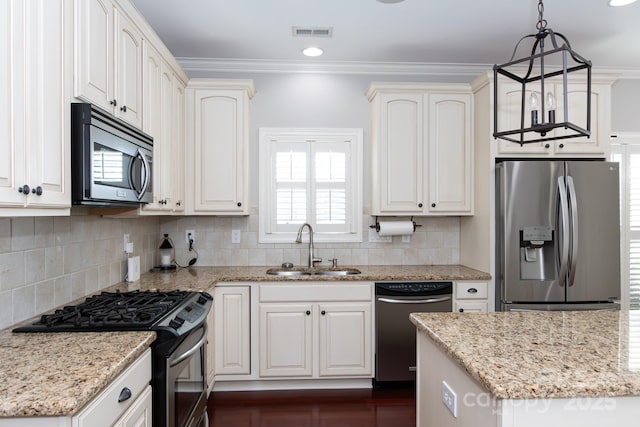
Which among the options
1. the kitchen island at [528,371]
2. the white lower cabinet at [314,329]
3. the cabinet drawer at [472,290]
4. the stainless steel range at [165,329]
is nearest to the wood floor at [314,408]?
the white lower cabinet at [314,329]

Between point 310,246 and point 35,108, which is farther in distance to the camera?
point 310,246

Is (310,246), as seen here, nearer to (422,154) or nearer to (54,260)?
(422,154)

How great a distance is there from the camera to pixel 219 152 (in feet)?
11.3

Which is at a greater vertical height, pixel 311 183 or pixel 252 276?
pixel 311 183

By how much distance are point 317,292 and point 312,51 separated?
6.23ft

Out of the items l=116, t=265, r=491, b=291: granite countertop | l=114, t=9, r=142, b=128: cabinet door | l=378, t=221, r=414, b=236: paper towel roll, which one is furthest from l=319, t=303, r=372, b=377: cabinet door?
l=114, t=9, r=142, b=128: cabinet door

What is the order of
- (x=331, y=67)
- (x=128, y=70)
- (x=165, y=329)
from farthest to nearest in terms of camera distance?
(x=331, y=67), (x=128, y=70), (x=165, y=329)

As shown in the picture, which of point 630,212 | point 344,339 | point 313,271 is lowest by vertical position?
point 344,339

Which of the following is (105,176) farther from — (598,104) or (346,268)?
(598,104)

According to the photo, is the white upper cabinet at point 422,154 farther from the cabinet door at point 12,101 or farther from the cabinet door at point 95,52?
the cabinet door at point 12,101

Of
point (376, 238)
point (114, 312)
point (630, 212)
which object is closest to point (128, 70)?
point (114, 312)

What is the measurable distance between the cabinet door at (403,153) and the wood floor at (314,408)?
1.46m

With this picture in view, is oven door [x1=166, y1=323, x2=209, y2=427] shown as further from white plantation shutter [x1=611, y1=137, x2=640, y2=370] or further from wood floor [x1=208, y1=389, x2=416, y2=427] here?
white plantation shutter [x1=611, y1=137, x2=640, y2=370]

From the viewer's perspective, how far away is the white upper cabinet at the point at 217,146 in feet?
11.3
